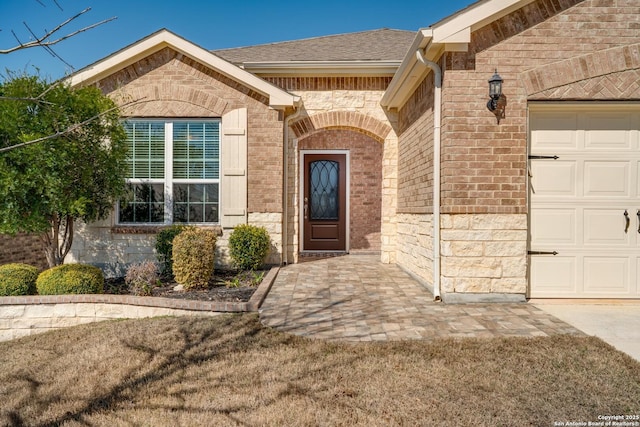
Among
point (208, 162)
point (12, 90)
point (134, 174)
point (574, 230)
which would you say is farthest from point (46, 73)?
point (574, 230)

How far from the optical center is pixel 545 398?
8.15 ft

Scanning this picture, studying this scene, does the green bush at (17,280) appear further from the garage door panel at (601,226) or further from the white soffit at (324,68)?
the garage door panel at (601,226)

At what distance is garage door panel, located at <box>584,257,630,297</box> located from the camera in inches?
A: 197

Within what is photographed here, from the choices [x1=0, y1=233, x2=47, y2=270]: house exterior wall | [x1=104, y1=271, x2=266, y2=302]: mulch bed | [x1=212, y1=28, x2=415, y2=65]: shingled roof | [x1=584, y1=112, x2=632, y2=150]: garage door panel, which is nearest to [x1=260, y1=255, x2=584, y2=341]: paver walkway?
[x1=104, y1=271, x2=266, y2=302]: mulch bed

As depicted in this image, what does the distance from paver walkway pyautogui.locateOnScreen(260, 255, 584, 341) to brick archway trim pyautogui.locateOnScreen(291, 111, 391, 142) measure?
10.6 feet

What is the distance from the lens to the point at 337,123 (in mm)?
7926

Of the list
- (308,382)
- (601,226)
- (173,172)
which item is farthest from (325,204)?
(308,382)

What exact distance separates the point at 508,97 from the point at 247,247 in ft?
15.5

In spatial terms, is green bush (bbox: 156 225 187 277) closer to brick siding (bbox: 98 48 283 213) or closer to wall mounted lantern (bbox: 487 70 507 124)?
brick siding (bbox: 98 48 283 213)

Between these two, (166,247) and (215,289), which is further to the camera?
(166,247)

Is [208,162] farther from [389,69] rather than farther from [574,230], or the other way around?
[574,230]

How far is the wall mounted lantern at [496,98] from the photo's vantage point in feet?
15.4

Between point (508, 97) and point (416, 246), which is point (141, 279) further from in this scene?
point (508, 97)

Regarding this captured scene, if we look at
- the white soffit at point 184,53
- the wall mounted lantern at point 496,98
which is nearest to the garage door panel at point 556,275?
the wall mounted lantern at point 496,98
